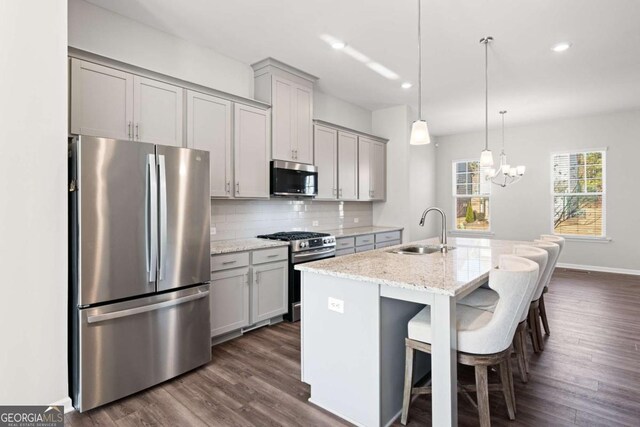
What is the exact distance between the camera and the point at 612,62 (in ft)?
12.8

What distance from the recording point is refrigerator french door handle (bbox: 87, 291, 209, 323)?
208 centimetres

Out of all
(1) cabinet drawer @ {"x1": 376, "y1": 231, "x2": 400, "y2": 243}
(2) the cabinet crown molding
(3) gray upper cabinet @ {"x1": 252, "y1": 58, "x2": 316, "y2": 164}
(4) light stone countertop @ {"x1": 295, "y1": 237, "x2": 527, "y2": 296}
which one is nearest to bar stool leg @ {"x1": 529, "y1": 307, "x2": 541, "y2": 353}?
(4) light stone countertop @ {"x1": 295, "y1": 237, "x2": 527, "y2": 296}

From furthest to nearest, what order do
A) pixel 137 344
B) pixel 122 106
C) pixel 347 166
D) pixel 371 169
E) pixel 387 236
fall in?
1. pixel 371 169
2. pixel 387 236
3. pixel 347 166
4. pixel 122 106
5. pixel 137 344

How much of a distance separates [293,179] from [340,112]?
6.13 ft

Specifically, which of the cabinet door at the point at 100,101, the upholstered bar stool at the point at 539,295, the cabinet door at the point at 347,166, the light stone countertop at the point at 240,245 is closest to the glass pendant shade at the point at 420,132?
the upholstered bar stool at the point at 539,295

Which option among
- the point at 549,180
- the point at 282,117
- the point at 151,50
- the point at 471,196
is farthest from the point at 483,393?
the point at 471,196

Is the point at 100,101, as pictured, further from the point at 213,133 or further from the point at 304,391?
the point at 304,391

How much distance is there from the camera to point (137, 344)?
2.26 m

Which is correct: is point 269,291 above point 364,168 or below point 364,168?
below

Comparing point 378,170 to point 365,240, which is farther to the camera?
point 378,170

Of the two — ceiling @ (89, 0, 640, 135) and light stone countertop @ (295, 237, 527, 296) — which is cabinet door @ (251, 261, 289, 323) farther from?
ceiling @ (89, 0, 640, 135)
